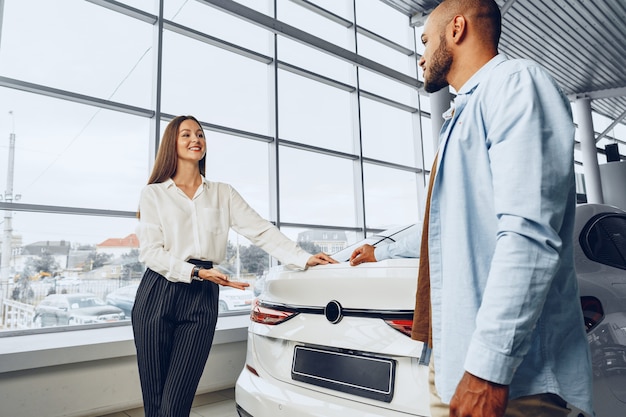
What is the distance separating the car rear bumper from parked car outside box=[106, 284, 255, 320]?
2135mm

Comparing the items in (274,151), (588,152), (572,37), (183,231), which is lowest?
(183,231)

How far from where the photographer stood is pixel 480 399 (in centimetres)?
61

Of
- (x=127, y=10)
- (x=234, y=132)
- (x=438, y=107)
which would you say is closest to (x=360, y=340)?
(x=234, y=132)

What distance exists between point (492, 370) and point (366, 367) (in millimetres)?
631

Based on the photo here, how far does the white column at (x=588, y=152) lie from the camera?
30.8ft

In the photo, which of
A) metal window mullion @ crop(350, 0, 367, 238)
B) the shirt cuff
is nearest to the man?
the shirt cuff

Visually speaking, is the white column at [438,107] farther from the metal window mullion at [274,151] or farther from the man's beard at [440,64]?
the man's beard at [440,64]

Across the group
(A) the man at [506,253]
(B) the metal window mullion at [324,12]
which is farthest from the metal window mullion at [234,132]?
(A) the man at [506,253]

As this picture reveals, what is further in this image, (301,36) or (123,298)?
(301,36)

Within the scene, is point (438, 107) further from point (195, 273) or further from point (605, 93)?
point (605, 93)

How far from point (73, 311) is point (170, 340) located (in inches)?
101

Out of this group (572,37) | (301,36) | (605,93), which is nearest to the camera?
(301,36)

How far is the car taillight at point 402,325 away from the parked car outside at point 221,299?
2568 mm

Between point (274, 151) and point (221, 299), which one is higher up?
point (274, 151)
